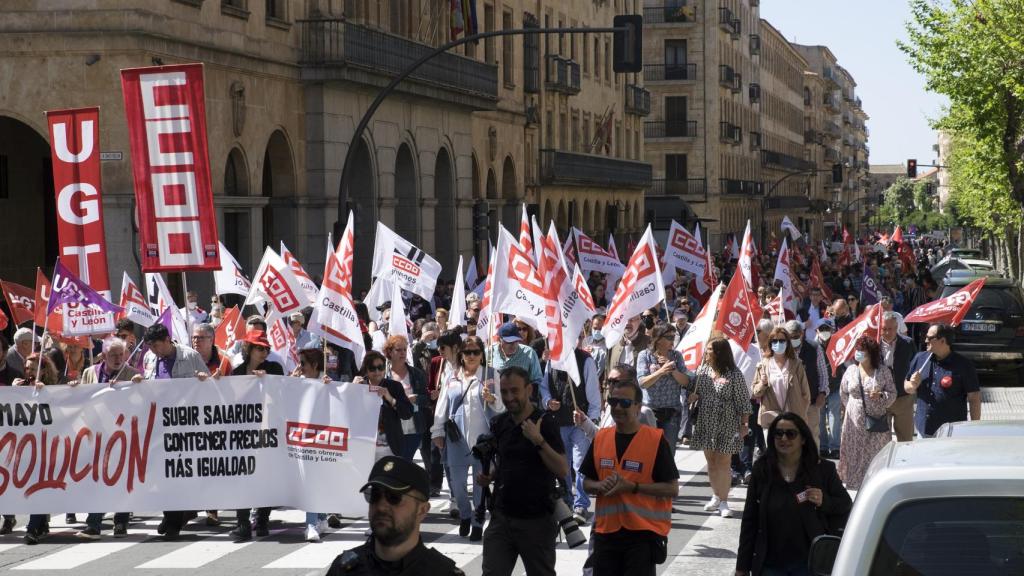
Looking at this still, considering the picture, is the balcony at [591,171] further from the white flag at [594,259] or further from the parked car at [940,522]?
the parked car at [940,522]

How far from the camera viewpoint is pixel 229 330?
1761cm

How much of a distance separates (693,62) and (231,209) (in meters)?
59.1

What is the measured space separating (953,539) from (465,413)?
26.8ft

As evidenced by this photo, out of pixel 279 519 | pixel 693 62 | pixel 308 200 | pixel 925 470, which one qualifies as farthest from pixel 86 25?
pixel 693 62

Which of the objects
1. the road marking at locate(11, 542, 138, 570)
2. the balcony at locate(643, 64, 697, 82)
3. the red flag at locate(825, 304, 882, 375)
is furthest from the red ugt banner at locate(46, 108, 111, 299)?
the balcony at locate(643, 64, 697, 82)

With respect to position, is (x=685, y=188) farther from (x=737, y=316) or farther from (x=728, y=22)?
(x=737, y=316)

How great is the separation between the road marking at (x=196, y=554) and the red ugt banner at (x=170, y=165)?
237 centimetres

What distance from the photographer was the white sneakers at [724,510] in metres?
13.3

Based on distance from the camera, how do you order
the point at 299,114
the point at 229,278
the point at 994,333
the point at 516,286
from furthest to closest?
the point at 299,114, the point at 994,333, the point at 229,278, the point at 516,286

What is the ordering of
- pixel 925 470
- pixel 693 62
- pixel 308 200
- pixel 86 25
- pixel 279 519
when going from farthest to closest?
pixel 693 62, pixel 308 200, pixel 86 25, pixel 279 519, pixel 925 470

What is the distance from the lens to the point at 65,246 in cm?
1409

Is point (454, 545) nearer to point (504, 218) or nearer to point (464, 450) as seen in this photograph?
point (464, 450)

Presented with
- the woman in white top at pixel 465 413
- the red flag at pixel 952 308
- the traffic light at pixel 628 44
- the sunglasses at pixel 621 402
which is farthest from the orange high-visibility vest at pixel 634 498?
the traffic light at pixel 628 44

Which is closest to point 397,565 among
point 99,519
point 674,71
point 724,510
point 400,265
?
point 99,519
